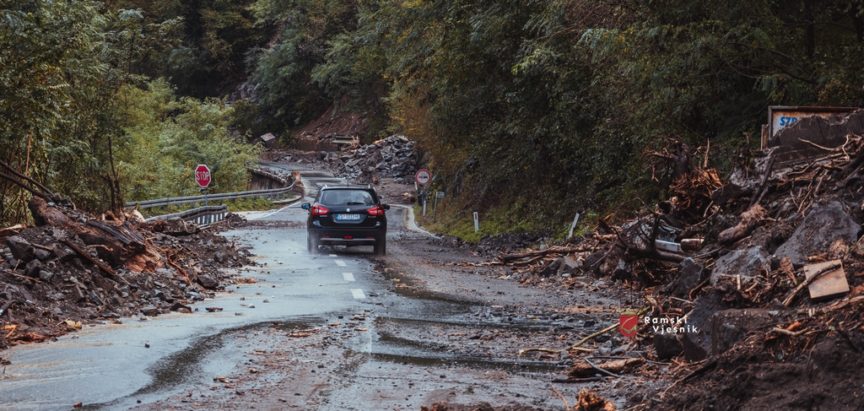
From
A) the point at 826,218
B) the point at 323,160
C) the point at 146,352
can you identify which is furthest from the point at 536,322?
the point at 323,160

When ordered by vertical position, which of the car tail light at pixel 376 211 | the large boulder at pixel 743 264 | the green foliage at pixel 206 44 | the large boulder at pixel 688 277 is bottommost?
the car tail light at pixel 376 211

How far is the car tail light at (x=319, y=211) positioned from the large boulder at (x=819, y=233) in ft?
51.2

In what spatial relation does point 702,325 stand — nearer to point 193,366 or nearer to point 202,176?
point 193,366

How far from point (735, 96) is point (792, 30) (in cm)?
218

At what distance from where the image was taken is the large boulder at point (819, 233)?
9.05 meters

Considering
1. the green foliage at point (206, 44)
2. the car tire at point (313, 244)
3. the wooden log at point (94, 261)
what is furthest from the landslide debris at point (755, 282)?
the green foliage at point (206, 44)

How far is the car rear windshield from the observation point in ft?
79.8

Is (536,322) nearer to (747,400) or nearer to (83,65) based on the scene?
(747,400)

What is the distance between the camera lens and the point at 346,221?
24.1 metres

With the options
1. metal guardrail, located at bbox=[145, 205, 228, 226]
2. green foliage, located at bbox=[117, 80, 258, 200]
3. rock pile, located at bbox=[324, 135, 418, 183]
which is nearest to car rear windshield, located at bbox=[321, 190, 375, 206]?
metal guardrail, located at bbox=[145, 205, 228, 226]

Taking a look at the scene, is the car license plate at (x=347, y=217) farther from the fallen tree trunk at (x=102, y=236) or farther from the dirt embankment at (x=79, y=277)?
the fallen tree trunk at (x=102, y=236)

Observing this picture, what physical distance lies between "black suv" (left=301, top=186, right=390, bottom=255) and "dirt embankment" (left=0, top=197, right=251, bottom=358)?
6958 mm

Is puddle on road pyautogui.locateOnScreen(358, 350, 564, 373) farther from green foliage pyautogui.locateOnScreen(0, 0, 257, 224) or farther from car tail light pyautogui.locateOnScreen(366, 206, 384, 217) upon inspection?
car tail light pyautogui.locateOnScreen(366, 206, 384, 217)

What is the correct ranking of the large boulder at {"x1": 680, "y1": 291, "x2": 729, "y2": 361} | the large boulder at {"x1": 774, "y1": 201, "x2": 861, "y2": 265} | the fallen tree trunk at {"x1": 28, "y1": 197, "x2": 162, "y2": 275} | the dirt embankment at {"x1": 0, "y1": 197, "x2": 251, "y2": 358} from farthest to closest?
the fallen tree trunk at {"x1": 28, "y1": 197, "x2": 162, "y2": 275}, the dirt embankment at {"x1": 0, "y1": 197, "x2": 251, "y2": 358}, the large boulder at {"x1": 774, "y1": 201, "x2": 861, "y2": 265}, the large boulder at {"x1": 680, "y1": 291, "x2": 729, "y2": 361}
